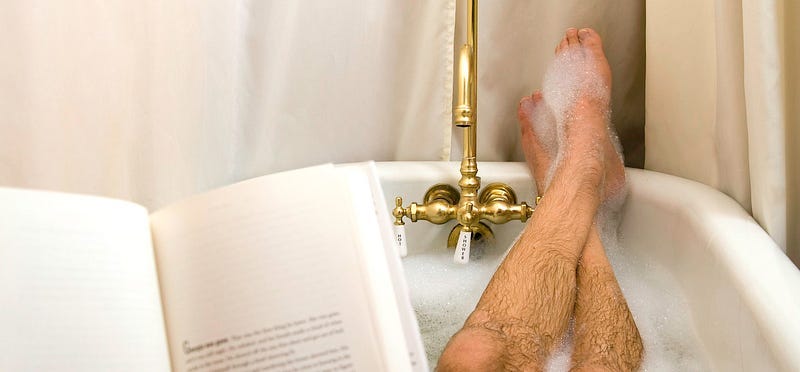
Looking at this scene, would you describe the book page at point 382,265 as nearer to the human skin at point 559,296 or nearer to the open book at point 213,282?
the open book at point 213,282

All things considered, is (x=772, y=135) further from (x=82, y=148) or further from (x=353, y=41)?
(x=82, y=148)

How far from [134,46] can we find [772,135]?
3.03 feet

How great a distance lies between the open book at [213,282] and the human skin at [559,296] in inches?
8.2

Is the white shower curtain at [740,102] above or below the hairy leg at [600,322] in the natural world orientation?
above

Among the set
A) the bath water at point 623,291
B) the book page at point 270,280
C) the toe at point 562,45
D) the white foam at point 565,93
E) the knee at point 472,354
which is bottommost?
the bath water at point 623,291

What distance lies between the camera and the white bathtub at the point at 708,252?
21.8 inches

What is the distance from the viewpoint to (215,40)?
3.42 feet

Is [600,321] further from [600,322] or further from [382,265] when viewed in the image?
[382,265]

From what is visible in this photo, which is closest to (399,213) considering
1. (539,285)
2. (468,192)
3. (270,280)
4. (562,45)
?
(468,192)

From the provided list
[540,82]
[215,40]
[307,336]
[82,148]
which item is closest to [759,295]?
[307,336]

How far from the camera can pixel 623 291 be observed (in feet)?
2.86

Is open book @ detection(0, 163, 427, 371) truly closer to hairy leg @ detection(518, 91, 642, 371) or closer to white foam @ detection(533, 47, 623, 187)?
hairy leg @ detection(518, 91, 642, 371)

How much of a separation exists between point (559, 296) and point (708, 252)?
0.58 feet

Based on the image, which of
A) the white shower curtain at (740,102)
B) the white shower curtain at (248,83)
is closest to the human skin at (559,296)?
the white shower curtain at (740,102)
